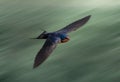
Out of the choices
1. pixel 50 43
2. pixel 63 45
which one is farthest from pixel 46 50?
pixel 63 45

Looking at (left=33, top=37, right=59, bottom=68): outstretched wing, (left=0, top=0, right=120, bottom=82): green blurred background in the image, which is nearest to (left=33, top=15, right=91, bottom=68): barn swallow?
(left=33, top=37, right=59, bottom=68): outstretched wing

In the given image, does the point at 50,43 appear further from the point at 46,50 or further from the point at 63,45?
the point at 63,45

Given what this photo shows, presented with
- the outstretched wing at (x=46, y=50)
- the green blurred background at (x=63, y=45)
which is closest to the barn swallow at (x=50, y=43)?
the outstretched wing at (x=46, y=50)

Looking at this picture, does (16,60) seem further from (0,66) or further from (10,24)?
(10,24)

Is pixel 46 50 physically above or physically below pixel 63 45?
above

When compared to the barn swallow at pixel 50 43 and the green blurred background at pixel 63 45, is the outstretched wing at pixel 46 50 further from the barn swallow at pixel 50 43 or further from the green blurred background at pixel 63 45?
the green blurred background at pixel 63 45

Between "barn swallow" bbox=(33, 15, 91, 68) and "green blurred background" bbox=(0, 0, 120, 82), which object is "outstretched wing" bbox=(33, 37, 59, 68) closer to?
"barn swallow" bbox=(33, 15, 91, 68)
